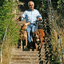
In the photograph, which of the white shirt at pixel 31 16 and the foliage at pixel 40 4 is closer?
the white shirt at pixel 31 16

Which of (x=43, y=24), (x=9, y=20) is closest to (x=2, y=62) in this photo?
(x=9, y=20)

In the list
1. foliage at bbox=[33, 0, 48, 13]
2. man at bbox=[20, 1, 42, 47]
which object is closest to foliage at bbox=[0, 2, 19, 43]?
man at bbox=[20, 1, 42, 47]

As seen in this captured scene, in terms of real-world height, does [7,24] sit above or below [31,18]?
below

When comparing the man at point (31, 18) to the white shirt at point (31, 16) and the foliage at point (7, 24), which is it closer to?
the white shirt at point (31, 16)

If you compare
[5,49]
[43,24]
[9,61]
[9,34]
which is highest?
[43,24]

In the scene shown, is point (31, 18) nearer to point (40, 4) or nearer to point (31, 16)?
point (31, 16)

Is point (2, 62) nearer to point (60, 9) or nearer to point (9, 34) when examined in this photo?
point (9, 34)

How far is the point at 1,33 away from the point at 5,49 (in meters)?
0.72

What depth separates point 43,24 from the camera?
323 cm

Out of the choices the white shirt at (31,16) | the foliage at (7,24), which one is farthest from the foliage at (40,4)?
the foliage at (7,24)

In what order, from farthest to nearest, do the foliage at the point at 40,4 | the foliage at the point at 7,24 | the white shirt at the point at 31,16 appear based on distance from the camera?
1. the foliage at the point at 40,4
2. the white shirt at the point at 31,16
3. the foliage at the point at 7,24

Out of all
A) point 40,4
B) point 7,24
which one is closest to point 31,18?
point 7,24

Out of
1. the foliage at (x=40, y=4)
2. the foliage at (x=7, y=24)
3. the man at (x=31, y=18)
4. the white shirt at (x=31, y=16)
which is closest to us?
the foliage at (x=7, y=24)

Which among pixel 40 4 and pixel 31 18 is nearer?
pixel 31 18
